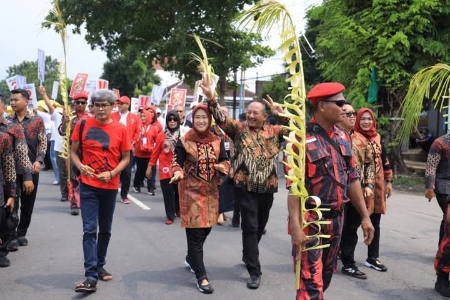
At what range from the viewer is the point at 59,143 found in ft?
35.9

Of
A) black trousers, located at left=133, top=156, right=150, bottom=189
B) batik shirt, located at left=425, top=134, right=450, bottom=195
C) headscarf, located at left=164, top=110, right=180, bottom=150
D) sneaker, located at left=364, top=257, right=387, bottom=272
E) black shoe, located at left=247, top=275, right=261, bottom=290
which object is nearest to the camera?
black shoe, located at left=247, top=275, right=261, bottom=290

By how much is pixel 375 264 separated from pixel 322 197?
9.19ft

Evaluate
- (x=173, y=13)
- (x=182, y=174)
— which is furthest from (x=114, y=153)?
(x=173, y=13)

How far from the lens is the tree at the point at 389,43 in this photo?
13.2m

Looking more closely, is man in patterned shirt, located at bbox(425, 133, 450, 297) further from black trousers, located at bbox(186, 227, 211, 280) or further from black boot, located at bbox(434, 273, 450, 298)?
black trousers, located at bbox(186, 227, 211, 280)

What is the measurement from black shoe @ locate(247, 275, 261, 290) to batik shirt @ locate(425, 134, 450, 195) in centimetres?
206

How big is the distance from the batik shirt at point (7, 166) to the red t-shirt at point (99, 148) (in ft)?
2.03

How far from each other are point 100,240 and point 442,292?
3.43 metres

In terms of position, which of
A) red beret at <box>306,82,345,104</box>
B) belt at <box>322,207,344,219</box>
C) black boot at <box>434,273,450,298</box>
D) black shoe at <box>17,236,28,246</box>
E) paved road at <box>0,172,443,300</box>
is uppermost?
red beret at <box>306,82,345,104</box>

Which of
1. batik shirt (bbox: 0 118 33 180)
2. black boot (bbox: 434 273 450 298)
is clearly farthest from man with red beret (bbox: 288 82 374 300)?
Answer: batik shirt (bbox: 0 118 33 180)

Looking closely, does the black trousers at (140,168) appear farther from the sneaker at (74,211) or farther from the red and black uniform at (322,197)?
the red and black uniform at (322,197)

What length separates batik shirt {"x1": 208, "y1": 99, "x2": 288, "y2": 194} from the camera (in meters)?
5.25

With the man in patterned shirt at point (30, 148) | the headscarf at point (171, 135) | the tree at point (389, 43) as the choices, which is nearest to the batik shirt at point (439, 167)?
the headscarf at point (171, 135)

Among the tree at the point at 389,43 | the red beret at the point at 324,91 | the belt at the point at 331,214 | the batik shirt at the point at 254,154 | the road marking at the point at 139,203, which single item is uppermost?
the tree at the point at 389,43
